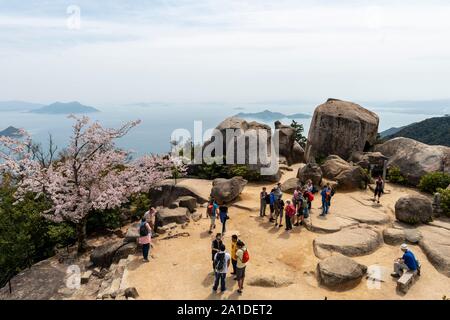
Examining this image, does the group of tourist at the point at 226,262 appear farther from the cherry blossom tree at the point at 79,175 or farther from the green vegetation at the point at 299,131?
the green vegetation at the point at 299,131

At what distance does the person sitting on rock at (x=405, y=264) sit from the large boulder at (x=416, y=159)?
49.6ft

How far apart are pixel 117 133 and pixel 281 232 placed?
1124 centimetres

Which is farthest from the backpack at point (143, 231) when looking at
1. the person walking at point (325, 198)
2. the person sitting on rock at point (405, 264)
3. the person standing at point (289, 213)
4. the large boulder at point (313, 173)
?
the large boulder at point (313, 173)

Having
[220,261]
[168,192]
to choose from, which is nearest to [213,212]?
[220,261]

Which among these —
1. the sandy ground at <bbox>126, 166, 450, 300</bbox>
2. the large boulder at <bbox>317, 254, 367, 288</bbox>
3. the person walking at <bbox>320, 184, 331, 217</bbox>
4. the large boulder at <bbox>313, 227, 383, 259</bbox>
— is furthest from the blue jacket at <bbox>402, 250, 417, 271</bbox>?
the person walking at <bbox>320, 184, 331, 217</bbox>

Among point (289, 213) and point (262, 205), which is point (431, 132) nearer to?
point (262, 205)

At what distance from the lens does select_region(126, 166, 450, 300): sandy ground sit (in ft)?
47.8

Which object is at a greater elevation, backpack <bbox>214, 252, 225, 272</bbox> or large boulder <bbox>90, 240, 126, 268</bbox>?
backpack <bbox>214, 252, 225, 272</bbox>

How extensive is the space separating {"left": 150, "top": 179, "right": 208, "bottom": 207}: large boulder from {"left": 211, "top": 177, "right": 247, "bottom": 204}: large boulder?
193cm

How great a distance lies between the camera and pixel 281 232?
20.1m

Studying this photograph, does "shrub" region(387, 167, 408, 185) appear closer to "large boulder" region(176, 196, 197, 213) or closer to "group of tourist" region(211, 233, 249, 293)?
"large boulder" region(176, 196, 197, 213)

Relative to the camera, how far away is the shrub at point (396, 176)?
94.6ft
